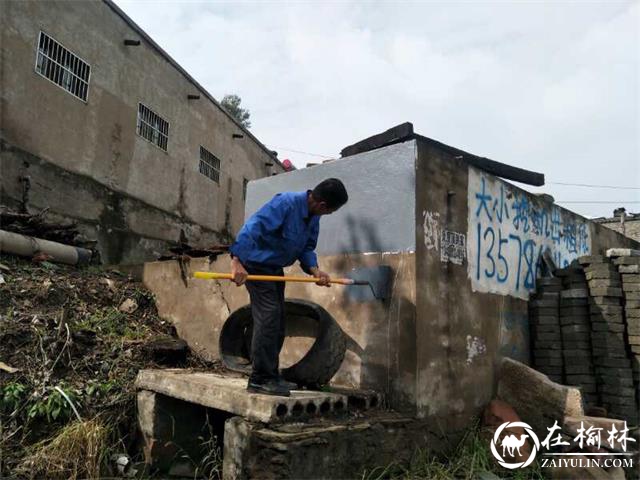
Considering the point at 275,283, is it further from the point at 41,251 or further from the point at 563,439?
the point at 41,251

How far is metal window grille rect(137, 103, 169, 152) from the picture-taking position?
1162cm

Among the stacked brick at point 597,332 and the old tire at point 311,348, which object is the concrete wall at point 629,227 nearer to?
the stacked brick at point 597,332

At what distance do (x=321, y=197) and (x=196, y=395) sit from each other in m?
1.79

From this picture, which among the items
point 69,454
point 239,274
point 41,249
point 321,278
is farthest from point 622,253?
point 41,249

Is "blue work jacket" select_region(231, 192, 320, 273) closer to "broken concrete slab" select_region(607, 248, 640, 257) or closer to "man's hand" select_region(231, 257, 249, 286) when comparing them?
"man's hand" select_region(231, 257, 249, 286)

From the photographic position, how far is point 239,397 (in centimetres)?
337

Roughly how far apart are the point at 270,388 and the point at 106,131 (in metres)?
8.81

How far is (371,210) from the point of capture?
449cm

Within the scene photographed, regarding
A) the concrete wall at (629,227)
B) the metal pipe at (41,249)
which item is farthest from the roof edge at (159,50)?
the concrete wall at (629,227)

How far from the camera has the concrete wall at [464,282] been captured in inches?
163

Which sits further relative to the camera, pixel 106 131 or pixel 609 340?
pixel 106 131

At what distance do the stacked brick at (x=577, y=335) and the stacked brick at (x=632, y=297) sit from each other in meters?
0.37

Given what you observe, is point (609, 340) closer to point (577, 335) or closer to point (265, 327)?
point (577, 335)

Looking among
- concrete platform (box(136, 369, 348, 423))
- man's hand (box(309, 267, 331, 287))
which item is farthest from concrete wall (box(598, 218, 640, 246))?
concrete platform (box(136, 369, 348, 423))
